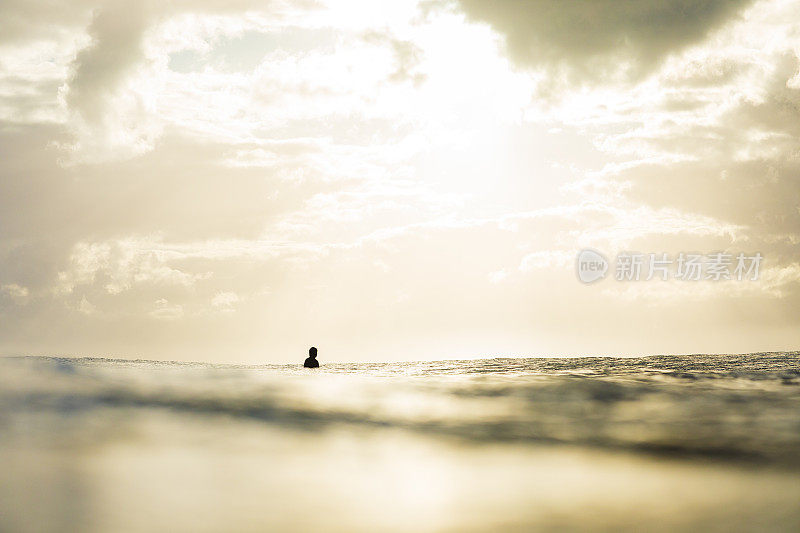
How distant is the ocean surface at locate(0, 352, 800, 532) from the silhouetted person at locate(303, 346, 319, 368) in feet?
46.8

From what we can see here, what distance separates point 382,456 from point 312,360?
19.7 meters

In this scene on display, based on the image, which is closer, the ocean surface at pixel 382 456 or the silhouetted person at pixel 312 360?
the ocean surface at pixel 382 456

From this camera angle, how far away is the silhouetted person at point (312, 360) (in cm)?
2622

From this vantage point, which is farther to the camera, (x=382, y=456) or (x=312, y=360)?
(x=312, y=360)

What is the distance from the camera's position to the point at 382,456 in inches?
285

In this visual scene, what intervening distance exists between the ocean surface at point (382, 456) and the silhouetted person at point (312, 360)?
14272 mm

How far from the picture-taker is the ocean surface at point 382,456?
531cm

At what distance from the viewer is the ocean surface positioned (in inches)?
209

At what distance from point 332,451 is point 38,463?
302 centimetres

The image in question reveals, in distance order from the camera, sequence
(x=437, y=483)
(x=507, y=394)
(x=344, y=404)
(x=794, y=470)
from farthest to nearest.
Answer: (x=507, y=394), (x=344, y=404), (x=794, y=470), (x=437, y=483)

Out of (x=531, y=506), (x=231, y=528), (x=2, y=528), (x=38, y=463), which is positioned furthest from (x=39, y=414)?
(x=531, y=506)

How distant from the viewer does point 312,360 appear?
2658cm

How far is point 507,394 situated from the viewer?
11.5 meters

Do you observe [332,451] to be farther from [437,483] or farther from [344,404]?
[344,404]
